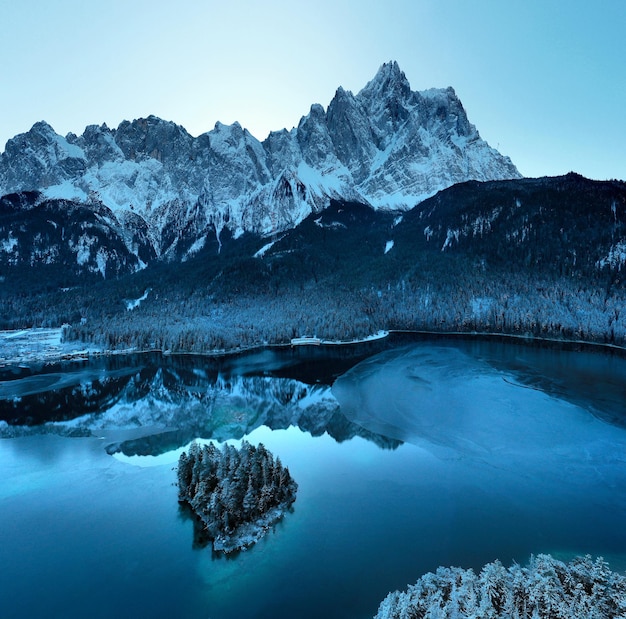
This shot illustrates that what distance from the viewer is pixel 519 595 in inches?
1054

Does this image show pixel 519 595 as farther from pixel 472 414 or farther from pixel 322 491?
pixel 472 414

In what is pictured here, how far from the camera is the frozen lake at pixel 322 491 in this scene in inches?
1289

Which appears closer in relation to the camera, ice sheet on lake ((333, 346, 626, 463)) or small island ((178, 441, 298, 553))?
small island ((178, 441, 298, 553))

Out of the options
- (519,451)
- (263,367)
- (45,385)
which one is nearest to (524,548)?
(519,451)

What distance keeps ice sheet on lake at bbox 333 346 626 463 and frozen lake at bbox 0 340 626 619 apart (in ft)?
1.28

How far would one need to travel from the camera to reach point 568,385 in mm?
87062

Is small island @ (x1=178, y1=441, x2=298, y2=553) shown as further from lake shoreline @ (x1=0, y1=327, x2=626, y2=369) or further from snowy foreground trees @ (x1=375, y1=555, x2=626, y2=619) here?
lake shoreline @ (x1=0, y1=327, x2=626, y2=369)

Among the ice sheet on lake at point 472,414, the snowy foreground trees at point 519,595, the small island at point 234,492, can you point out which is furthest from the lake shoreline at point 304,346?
the snowy foreground trees at point 519,595

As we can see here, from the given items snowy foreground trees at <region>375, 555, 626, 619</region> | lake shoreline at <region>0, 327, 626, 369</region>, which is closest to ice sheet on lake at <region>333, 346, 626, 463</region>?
snowy foreground trees at <region>375, 555, 626, 619</region>

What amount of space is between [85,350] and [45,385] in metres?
49.6

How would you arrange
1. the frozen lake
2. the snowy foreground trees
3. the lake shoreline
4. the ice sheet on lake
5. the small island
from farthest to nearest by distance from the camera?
1. the lake shoreline
2. the ice sheet on lake
3. the small island
4. the frozen lake
5. the snowy foreground trees

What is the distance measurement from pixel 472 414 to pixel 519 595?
4652 centimetres

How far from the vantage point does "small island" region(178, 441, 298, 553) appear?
3834 centimetres

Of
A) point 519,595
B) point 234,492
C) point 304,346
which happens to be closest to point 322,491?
point 234,492
